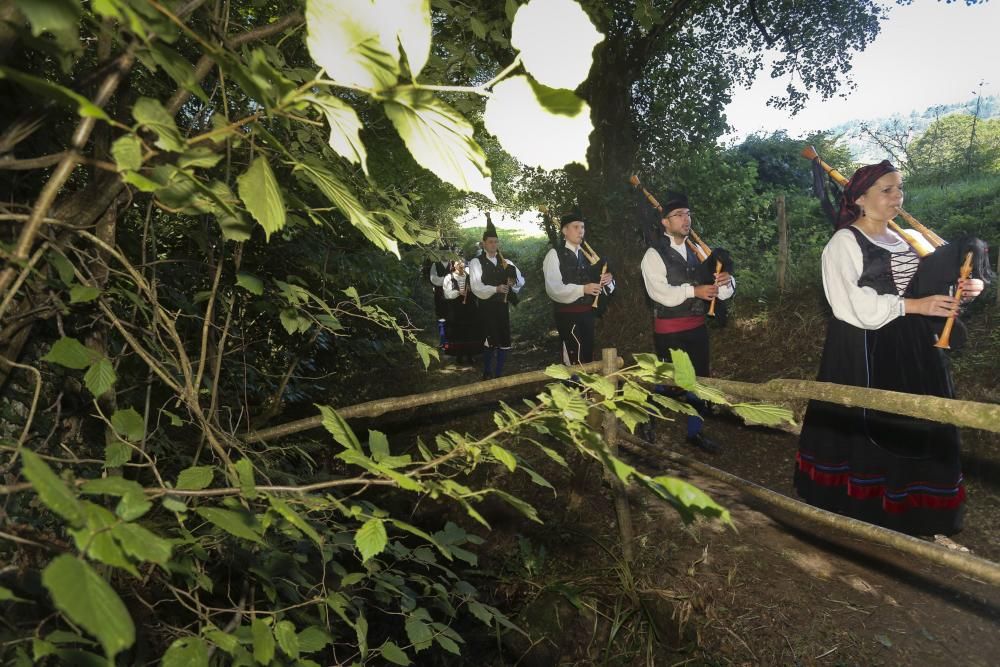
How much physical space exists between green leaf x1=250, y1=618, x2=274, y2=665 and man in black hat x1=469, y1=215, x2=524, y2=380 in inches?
242

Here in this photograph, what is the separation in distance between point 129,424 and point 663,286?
13.0ft

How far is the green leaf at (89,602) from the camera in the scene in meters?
0.34

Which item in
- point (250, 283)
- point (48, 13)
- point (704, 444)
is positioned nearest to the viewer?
point (48, 13)

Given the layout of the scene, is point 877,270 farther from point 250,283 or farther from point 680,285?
point 250,283

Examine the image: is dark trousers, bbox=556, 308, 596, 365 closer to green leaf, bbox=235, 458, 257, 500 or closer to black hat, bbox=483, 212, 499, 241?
black hat, bbox=483, 212, 499, 241

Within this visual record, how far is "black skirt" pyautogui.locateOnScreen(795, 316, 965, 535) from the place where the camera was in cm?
261

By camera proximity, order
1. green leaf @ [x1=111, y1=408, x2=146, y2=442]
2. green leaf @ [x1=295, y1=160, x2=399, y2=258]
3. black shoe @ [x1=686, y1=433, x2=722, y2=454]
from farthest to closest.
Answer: black shoe @ [x1=686, y1=433, x2=722, y2=454] → green leaf @ [x1=111, y1=408, x2=146, y2=442] → green leaf @ [x1=295, y1=160, x2=399, y2=258]

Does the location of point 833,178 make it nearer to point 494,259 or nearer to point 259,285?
point 259,285

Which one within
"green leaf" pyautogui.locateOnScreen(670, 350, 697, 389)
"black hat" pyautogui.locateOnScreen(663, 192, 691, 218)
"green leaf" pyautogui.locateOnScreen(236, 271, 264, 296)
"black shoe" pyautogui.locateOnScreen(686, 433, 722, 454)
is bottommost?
"black shoe" pyautogui.locateOnScreen(686, 433, 722, 454)

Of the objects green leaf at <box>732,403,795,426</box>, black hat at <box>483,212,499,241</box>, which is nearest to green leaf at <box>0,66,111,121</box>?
green leaf at <box>732,403,795,426</box>

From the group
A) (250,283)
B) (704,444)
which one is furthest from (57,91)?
(704,444)

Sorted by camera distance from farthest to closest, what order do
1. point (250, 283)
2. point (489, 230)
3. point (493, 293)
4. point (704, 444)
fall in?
point (489, 230) < point (493, 293) < point (704, 444) < point (250, 283)

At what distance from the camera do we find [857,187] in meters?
2.76

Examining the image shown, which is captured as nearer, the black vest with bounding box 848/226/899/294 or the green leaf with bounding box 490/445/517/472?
the green leaf with bounding box 490/445/517/472
